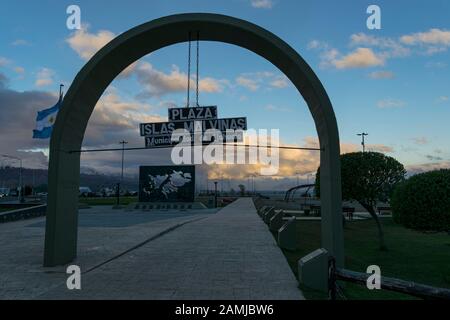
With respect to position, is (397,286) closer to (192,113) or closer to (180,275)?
(180,275)

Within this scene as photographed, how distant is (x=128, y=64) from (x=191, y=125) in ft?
Result: 8.98

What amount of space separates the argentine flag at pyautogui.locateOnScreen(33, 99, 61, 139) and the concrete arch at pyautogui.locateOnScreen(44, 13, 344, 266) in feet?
39.8

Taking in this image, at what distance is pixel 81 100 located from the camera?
1139cm

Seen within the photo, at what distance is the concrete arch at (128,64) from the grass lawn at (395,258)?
1.55 meters

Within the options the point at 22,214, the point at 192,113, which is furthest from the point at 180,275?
the point at 22,214

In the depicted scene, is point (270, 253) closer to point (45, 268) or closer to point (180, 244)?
point (180, 244)

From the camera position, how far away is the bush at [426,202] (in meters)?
11.0

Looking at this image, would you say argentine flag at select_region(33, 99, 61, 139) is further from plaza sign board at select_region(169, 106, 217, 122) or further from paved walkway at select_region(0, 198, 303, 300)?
plaza sign board at select_region(169, 106, 217, 122)

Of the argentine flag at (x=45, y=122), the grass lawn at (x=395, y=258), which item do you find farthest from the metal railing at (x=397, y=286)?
the argentine flag at (x=45, y=122)

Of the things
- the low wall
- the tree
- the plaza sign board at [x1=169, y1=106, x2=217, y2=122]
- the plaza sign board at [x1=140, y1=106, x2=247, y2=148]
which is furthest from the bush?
the low wall

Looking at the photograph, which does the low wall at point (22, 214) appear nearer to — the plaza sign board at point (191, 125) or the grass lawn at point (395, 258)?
the plaza sign board at point (191, 125)

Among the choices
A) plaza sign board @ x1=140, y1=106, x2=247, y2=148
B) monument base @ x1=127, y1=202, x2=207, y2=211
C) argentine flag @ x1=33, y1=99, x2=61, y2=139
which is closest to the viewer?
plaza sign board @ x1=140, y1=106, x2=247, y2=148

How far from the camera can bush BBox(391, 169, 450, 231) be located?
11.0m

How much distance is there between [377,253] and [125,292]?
11488mm
